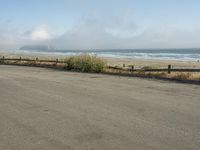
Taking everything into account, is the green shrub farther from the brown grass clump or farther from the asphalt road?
the asphalt road

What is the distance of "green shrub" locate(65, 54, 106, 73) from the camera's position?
2798 centimetres

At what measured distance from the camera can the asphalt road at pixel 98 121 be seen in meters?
6.44

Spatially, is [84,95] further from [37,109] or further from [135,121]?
[135,121]

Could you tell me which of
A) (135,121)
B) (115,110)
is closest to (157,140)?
(135,121)

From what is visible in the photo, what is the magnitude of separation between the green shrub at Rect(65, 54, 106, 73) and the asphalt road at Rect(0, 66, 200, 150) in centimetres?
1507

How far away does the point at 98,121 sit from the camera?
8234 millimetres

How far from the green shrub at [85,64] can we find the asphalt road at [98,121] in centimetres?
1507

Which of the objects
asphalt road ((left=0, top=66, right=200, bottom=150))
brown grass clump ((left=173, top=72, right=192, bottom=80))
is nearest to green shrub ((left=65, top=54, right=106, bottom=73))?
brown grass clump ((left=173, top=72, right=192, bottom=80))

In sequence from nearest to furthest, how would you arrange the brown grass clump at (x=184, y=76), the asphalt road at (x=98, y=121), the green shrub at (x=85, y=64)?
the asphalt road at (x=98, y=121), the brown grass clump at (x=184, y=76), the green shrub at (x=85, y=64)

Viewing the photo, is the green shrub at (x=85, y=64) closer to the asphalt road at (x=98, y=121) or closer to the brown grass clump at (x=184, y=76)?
the brown grass clump at (x=184, y=76)

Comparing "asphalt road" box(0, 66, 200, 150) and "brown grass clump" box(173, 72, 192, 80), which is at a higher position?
"brown grass clump" box(173, 72, 192, 80)

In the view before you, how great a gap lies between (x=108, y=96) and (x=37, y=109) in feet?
11.2

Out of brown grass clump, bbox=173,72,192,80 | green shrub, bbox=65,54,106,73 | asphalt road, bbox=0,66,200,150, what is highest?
green shrub, bbox=65,54,106,73

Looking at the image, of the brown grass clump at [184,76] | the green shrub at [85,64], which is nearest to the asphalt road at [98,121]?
the brown grass clump at [184,76]
